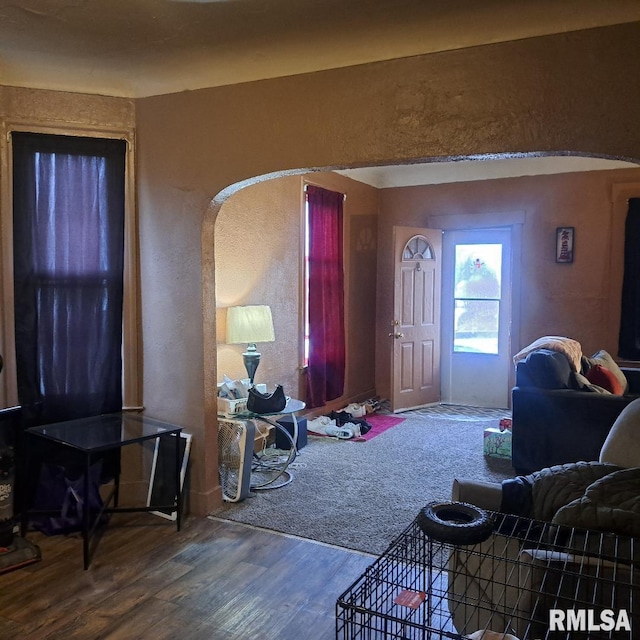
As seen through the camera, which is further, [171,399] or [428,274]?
[428,274]

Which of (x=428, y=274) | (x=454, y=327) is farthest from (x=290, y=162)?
(x=454, y=327)

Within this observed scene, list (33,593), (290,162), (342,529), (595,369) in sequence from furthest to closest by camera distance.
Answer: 1. (595,369)
2. (342,529)
3. (290,162)
4. (33,593)

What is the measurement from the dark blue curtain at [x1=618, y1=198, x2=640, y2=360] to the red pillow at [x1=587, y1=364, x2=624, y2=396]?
1.30 meters

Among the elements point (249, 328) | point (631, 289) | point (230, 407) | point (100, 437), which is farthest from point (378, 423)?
point (100, 437)

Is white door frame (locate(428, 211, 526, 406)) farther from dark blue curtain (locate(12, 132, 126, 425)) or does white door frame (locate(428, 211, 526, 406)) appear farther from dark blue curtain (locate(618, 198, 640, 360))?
dark blue curtain (locate(12, 132, 126, 425))

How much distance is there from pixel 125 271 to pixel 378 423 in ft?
10.3

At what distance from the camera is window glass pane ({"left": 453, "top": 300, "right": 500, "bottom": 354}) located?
6.45 meters

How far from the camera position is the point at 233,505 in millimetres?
3502

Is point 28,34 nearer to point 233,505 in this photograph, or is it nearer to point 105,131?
point 105,131

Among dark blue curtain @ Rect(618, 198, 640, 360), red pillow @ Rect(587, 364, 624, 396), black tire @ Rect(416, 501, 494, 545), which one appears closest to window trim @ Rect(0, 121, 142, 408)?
black tire @ Rect(416, 501, 494, 545)

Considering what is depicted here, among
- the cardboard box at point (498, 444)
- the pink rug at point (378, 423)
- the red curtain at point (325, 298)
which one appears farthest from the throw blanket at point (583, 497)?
the red curtain at point (325, 298)

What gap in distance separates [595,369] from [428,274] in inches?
91.6

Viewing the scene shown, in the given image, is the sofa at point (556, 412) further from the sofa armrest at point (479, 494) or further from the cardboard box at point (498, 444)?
the sofa armrest at point (479, 494)

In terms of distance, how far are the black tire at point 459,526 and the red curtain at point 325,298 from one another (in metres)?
3.93
